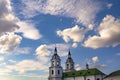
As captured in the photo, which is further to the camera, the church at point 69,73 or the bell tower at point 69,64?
the bell tower at point 69,64

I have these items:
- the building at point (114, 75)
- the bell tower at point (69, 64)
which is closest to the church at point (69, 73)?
the building at point (114, 75)

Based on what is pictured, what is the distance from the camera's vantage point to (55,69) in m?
88.4

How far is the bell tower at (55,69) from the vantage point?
290ft

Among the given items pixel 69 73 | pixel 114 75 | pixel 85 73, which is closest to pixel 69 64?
pixel 69 73

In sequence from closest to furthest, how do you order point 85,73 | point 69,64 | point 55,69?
point 85,73, point 55,69, point 69,64

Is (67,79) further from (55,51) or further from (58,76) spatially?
(55,51)

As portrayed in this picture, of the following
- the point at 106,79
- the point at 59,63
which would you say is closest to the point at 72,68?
the point at 59,63

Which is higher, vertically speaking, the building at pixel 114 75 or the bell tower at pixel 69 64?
the bell tower at pixel 69 64

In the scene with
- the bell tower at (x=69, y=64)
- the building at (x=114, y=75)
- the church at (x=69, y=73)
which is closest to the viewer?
the building at (x=114, y=75)

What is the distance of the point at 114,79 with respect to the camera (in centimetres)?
6731

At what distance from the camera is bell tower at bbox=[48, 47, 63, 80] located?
290ft

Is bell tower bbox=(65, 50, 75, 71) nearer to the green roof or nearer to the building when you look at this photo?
the green roof

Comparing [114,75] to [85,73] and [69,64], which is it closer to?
[85,73]

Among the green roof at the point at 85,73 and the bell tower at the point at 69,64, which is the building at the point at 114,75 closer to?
the green roof at the point at 85,73
